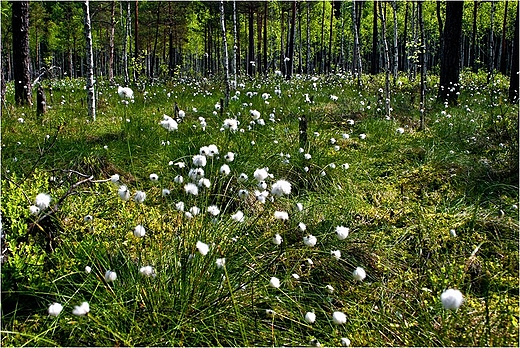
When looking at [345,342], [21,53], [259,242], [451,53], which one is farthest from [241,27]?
[345,342]

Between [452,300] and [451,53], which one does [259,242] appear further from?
[451,53]

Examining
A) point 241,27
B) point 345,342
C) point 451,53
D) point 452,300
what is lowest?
point 345,342

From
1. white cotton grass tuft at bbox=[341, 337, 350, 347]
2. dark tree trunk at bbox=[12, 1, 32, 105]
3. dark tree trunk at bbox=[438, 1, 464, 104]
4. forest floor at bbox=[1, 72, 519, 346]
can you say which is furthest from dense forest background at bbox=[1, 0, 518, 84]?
white cotton grass tuft at bbox=[341, 337, 350, 347]

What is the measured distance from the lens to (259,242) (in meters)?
3.10

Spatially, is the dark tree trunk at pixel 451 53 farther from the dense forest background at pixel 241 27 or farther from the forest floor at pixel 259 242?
the dense forest background at pixel 241 27

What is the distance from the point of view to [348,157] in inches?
227

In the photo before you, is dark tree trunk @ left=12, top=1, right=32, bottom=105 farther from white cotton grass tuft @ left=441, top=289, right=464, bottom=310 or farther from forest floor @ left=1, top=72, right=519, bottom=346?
white cotton grass tuft @ left=441, top=289, right=464, bottom=310

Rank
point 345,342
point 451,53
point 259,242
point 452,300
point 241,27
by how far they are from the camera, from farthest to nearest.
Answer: point 241,27, point 451,53, point 259,242, point 345,342, point 452,300

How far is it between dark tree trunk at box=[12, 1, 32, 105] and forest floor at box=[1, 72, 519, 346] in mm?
3480

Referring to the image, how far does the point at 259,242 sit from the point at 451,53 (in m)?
10.5

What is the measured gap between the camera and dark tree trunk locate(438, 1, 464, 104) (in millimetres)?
10930

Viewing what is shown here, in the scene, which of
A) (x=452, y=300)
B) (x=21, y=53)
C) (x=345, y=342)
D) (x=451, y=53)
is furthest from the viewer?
(x=451, y=53)

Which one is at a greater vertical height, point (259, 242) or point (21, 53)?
point (21, 53)

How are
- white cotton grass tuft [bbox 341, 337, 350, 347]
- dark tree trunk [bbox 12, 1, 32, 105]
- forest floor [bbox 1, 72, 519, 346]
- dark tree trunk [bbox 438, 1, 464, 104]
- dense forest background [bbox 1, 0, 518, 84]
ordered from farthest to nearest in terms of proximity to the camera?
1. dense forest background [bbox 1, 0, 518, 84]
2. dark tree trunk [bbox 438, 1, 464, 104]
3. dark tree trunk [bbox 12, 1, 32, 105]
4. forest floor [bbox 1, 72, 519, 346]
5. white cotton grass tuft [bbox 341, 337, 350, 347]
